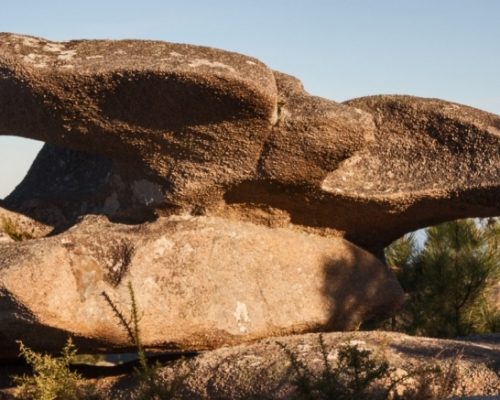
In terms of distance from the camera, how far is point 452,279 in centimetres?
1001

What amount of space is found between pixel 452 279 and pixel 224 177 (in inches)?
165

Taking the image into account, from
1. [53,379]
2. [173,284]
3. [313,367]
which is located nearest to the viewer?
[53,379]

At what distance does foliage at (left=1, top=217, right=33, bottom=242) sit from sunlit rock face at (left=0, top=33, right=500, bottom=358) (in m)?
0.21

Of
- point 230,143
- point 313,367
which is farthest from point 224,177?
point 313,367

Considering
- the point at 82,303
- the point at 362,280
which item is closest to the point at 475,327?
the point at 362,280

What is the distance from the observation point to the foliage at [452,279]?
992cm

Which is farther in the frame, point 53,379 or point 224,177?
point 224,177

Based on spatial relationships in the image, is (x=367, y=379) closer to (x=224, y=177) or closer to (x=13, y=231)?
(x=224, y=177)

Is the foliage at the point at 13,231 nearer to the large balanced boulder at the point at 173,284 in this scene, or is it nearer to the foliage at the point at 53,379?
the large balanced boulder at the point at 173,284

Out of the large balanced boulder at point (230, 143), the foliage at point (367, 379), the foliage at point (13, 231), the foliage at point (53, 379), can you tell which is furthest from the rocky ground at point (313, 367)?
the foliage at point (13, 231)

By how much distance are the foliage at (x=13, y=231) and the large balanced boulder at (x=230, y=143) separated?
26 cm

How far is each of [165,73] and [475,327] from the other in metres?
5.26

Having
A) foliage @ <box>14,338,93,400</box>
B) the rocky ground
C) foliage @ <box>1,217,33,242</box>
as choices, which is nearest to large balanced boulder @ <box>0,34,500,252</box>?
foliage @ <box>1,217,33,242</box>

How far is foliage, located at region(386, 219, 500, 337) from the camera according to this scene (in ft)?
32.6
